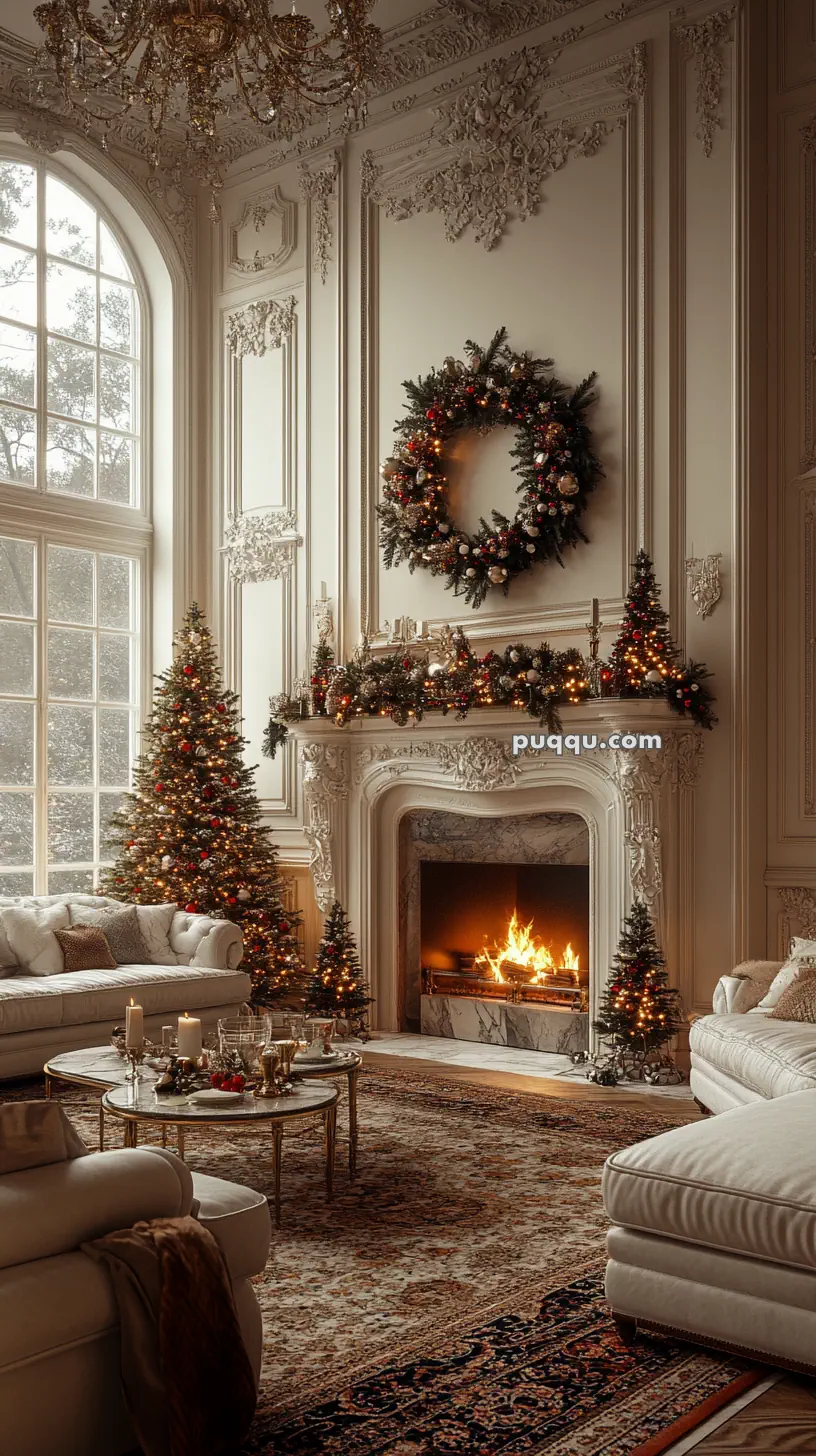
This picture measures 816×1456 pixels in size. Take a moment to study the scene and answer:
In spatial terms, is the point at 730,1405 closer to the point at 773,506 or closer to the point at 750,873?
the point at 750,873

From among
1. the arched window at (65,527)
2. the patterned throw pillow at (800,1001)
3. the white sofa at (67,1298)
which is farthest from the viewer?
the arched window at (65,527)

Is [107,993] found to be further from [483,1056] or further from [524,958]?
[524,958]

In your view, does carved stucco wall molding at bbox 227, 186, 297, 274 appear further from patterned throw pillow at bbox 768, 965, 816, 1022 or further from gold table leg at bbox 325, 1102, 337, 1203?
gold table leg at bbox 325, 1102, 337, 1203

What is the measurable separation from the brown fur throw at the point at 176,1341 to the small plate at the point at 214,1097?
Answer: 1614 mm

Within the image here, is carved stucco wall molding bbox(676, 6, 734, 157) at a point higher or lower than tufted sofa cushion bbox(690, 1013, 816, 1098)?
higher

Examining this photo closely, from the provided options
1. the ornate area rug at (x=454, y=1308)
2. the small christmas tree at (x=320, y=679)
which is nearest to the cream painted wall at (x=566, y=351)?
the small christmas tree at (x=320, y=679)

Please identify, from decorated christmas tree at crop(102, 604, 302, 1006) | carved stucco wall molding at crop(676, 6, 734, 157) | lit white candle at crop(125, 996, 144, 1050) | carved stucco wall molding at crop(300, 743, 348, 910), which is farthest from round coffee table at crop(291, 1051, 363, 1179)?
carved stucco wall molding at crop(676, 6, 734, 157)

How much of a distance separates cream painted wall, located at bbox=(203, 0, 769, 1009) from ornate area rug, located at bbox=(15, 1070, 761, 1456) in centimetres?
220

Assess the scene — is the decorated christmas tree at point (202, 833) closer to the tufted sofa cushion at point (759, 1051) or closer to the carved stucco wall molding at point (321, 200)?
the carved stucco wall molding at point (321, 200)

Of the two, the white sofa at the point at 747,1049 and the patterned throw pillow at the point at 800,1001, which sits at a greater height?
→ the patterned throw pillow at the point at 800,1001

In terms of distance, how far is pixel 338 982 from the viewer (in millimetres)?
7945

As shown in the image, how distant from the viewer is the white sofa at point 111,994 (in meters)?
6.27

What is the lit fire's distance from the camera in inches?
299

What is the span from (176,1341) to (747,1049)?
9.55 ft
